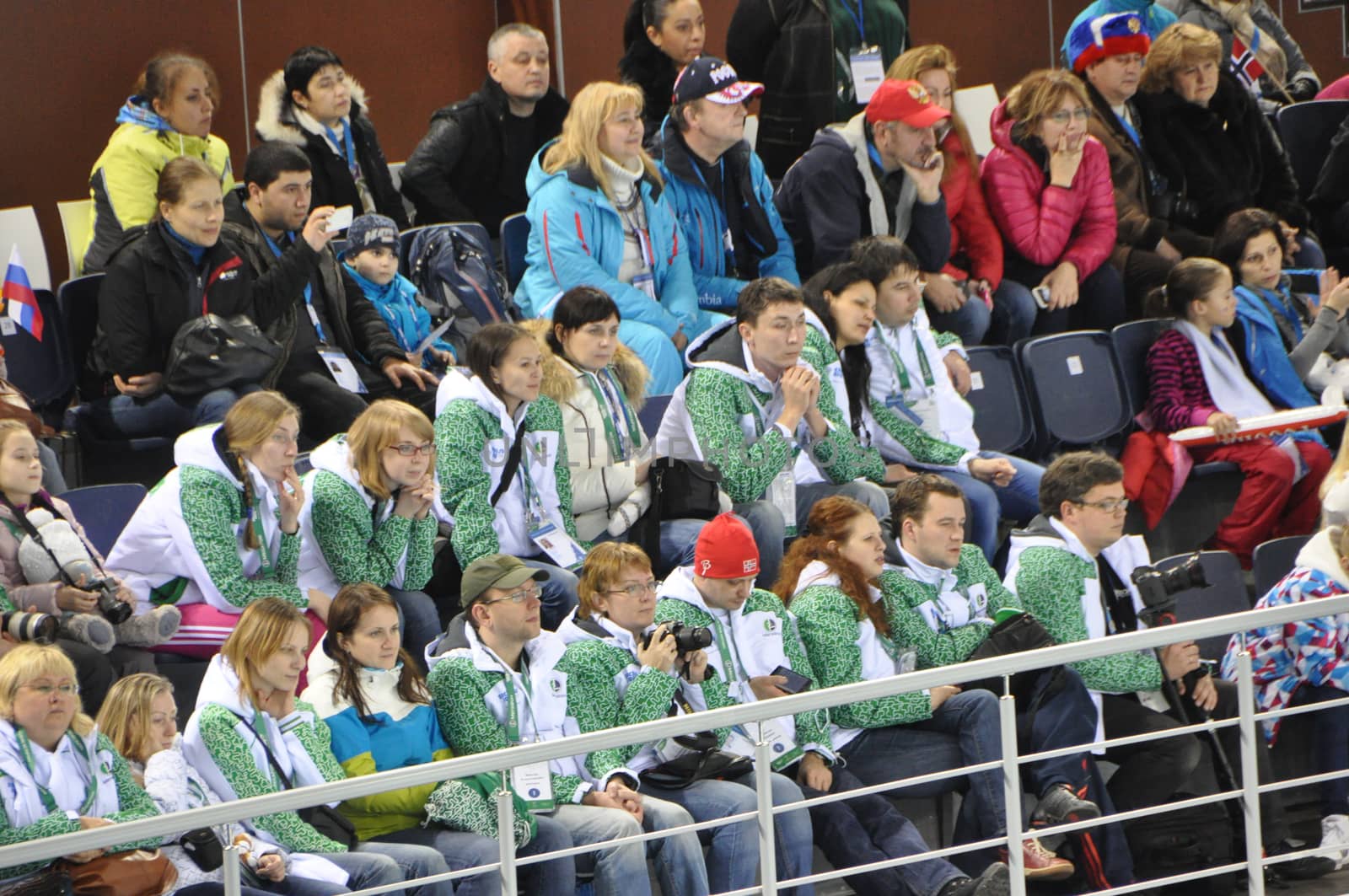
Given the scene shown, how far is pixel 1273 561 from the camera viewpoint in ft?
20.3

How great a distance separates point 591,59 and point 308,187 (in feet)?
9.26

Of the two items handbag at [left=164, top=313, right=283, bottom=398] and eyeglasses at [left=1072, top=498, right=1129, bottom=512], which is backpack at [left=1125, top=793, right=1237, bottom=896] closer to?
eyeglasses at [left=1072, top=498, right=1129, bottom=512]

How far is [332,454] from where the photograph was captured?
510cm

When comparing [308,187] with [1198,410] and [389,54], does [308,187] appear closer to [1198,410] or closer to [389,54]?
[389,54]

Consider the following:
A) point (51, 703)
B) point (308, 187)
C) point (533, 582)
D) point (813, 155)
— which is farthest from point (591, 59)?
point (51, 703)

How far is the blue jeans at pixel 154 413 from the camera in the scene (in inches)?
221

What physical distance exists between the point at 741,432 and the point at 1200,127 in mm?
3248

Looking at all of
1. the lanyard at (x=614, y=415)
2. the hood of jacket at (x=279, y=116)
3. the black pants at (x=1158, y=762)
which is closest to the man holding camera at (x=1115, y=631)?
the black pants at (x=1158, y=762)

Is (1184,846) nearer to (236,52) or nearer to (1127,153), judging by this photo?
(1127,153)

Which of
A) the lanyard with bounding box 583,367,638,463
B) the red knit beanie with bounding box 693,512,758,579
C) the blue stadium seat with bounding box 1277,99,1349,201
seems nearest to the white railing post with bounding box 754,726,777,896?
the red knit beanie with bounding box 693,512,758,579

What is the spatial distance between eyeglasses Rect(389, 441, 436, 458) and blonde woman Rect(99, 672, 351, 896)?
1021mm

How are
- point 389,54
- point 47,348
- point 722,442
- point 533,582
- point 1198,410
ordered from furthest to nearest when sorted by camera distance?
1. point 389,54
2. point 1198,410
3. point 47,348
4. point 722,442
5. point 533,582

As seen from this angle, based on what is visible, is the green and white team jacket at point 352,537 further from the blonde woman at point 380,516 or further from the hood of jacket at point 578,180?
the hood of jacket at point 578,180

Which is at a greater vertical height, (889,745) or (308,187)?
(308,187)
